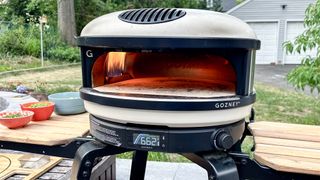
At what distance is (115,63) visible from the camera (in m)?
1.44

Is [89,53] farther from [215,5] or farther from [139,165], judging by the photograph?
[215,5]

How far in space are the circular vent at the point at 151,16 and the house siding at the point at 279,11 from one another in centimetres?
1185

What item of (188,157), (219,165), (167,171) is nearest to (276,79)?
(167,171)

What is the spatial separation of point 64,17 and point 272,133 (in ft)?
31.1

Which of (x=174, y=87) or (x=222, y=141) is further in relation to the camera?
(x=174, y=87)

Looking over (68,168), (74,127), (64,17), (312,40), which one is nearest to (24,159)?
(68,168)

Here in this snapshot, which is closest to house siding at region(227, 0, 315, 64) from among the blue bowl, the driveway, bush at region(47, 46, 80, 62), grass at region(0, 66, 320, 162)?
the driveway

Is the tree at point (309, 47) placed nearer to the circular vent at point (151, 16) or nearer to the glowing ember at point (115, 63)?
the glowing ember at point (115, 63)

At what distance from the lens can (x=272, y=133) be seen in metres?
1.45

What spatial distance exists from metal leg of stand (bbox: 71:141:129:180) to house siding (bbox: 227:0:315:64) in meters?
11.9

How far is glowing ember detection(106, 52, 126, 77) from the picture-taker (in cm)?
137

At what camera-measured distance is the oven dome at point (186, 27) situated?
1022mm

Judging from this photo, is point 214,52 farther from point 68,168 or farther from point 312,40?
point 312,40

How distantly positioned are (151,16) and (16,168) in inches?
52.7
